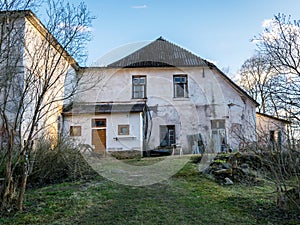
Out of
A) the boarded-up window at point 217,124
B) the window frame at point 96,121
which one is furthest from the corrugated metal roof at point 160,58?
the window frame at point 96,121

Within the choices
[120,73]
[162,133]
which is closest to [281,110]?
[162,133]

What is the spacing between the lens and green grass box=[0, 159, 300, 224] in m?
5.03

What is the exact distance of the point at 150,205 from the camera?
5906 mm

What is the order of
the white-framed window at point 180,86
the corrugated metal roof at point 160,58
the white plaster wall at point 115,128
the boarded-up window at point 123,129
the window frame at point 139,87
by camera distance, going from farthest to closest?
the corrugated metal roof at point 160,58 < the white-framed window at point 180,86 < the window frame at point 139,87 < the boarded-up window at point 123,129 < the white plaster wall at point 115,128

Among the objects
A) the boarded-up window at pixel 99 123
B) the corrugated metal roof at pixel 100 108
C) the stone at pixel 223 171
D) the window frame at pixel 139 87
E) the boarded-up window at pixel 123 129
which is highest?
the window frame at pixel 139 87

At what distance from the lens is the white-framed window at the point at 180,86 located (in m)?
21.2

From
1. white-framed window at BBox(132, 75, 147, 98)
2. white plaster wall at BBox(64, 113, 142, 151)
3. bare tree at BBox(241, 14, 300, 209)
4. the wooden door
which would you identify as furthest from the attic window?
bare tree at BBox(241, 14, 300, 209)

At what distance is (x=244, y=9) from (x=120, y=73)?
12342 millimetres

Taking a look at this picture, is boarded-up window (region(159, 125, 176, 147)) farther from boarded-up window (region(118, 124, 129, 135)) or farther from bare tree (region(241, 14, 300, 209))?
bare tree (region(241, 14, 300, 209))

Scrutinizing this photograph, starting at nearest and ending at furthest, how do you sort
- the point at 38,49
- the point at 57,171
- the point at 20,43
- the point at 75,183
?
the point at 38,49
the point at 20,43
the point at 75,183
the point at 57,171

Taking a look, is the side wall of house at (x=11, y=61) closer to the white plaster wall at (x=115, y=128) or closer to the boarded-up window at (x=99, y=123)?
the white plaster wall at (x=115, y=128)

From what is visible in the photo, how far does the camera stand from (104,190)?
279 inches

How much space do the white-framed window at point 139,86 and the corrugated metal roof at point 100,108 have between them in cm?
177

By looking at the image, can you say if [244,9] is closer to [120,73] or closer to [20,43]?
[20,43]
